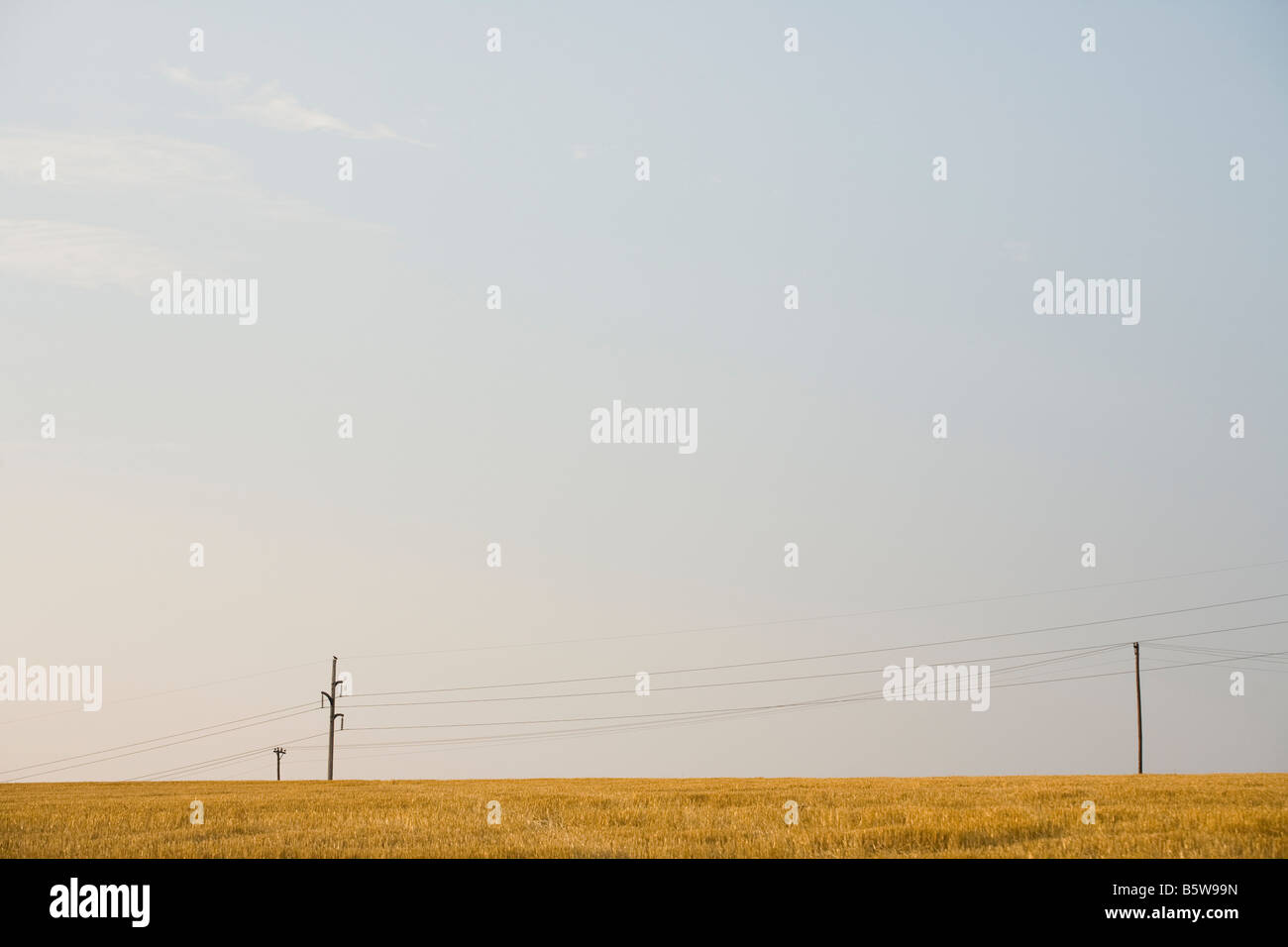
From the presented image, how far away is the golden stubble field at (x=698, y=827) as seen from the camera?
18172 millimetres

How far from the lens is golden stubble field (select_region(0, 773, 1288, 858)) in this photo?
59.6 feet

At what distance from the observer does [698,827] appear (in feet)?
71.4

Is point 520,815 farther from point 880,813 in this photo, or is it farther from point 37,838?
point 37,838

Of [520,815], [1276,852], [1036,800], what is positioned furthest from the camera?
[1036,800]
